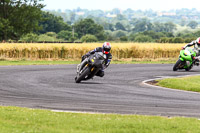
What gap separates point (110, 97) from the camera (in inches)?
574

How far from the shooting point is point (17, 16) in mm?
56375

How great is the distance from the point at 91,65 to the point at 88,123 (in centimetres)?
868

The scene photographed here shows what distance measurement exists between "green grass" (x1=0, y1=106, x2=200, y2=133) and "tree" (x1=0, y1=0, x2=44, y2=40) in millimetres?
45087

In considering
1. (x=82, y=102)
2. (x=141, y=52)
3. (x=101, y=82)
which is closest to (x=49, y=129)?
(x=82, y=102)

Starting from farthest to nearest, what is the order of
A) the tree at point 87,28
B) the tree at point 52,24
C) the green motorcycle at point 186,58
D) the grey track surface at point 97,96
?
the tree at point 87,28 → the tree at point 52,24 → the green motorcycle at point 186,58 → the grey track surface at point 97,96

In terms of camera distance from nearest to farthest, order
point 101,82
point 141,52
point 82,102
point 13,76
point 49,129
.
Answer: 1. point 49,129
2. point 82,102
3. point 101,82
4. point 13,76
5. point 141,52

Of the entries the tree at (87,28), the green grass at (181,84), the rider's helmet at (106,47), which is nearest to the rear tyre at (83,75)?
the rider's helmet at (106,47)

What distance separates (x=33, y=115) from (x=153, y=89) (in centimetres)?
762

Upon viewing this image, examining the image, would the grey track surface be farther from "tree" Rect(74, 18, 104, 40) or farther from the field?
"tree" Rect(74, 18, 104, 40)

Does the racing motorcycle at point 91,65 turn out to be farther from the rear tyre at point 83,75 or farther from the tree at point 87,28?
the tree at point 87,28

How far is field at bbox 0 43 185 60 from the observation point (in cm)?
3594

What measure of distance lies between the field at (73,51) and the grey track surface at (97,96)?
15.4m

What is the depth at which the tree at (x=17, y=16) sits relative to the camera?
55.5 meters

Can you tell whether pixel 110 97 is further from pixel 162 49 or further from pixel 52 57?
pixel 162 49
